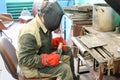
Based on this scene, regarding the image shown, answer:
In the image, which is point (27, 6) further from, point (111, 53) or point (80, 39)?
point (111, 53)

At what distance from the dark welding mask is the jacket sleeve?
20 cm

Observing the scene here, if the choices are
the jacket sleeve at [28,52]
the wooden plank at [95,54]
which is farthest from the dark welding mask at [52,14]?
the wooden plank at [95,54]

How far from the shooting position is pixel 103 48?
208cm

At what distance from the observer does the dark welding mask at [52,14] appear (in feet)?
6.32

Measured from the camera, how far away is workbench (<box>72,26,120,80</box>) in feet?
6.07

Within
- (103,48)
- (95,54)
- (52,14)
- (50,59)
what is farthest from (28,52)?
(103,48)

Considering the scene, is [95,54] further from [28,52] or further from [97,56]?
[28,52]

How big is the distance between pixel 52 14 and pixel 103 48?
0.59 m

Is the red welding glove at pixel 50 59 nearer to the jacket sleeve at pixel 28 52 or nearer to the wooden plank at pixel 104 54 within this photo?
the jacket sleeve at pixel 28 52

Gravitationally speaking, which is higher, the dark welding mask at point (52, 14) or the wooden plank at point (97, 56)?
the dark welding mask at point (52, 14)

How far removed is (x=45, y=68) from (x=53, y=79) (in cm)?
13

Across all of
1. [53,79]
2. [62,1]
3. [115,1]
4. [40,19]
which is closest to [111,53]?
[115,1]

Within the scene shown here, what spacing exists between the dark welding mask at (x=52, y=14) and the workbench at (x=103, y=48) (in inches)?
16.2

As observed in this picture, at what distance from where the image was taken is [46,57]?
75.6 inches
